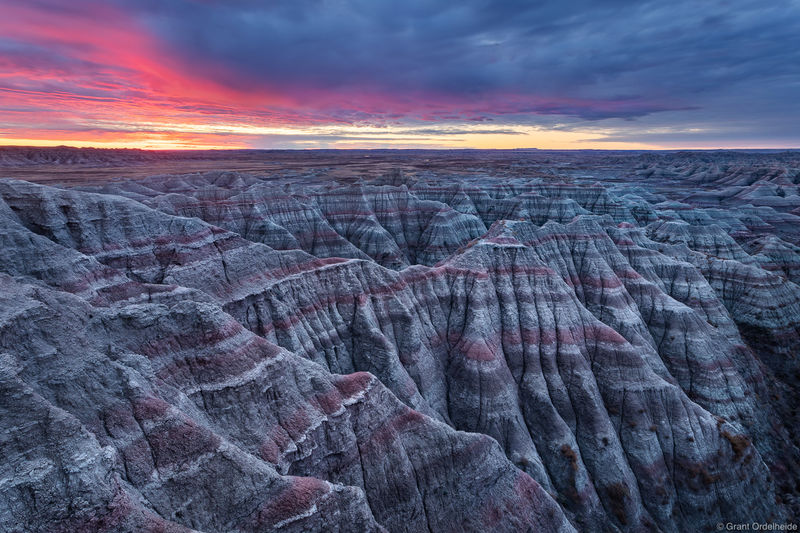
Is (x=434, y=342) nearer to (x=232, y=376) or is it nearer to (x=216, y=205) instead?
(x=232, y=376)

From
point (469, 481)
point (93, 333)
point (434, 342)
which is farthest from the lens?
point (434, 342)

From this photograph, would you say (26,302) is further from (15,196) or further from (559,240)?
(559,240)

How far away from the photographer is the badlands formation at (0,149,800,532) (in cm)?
1450

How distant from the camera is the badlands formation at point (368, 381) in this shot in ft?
47.6

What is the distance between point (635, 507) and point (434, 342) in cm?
1918

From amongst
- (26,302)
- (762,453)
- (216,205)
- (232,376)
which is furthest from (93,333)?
(762,453)

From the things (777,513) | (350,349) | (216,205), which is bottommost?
(777,513)

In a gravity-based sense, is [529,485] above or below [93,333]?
below

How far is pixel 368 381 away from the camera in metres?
22.9

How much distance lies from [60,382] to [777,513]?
4797 cm

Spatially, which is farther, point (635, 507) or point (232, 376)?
point (635, 507)

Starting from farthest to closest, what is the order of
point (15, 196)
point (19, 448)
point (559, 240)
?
1. point (559, 240)
2. point (15, 196)
3. point (19, 448)

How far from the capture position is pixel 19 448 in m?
11.6

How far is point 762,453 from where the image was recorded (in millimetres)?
38250
